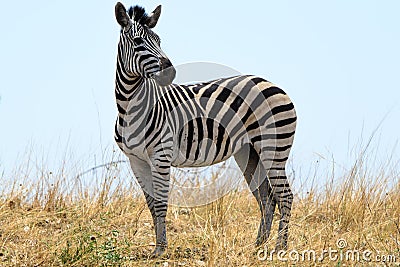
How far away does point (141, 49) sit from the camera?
5699 mm

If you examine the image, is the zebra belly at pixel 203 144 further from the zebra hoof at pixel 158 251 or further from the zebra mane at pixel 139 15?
the zebra mane at pixel 139 15

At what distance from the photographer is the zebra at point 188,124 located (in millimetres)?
5805

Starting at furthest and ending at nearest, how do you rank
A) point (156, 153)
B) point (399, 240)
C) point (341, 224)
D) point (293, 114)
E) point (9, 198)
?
1. point (9, 198)
2. point (341, 224)
3. point (293, 114)
4. point (399, 240)
5. point (156, 153)

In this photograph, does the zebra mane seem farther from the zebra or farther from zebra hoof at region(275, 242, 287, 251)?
Result: zebra hoof at region(275, 242, 287, 251)

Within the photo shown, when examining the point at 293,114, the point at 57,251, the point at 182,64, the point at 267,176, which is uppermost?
the point at 182,64

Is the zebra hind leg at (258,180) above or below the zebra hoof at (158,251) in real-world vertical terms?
above

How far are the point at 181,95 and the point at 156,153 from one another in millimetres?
995

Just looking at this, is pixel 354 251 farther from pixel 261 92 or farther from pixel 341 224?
pixel 261 92

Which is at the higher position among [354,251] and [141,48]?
[141,48]

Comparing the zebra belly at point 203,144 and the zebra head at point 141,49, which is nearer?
the zebra head at point 141,49

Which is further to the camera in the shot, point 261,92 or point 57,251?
point 261,92

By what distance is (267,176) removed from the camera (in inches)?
259

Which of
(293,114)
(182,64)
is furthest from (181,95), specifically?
(293,114)

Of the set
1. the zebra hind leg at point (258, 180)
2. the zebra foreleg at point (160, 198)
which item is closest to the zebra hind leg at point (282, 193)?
the zebra hind leg at point (258, 180)
